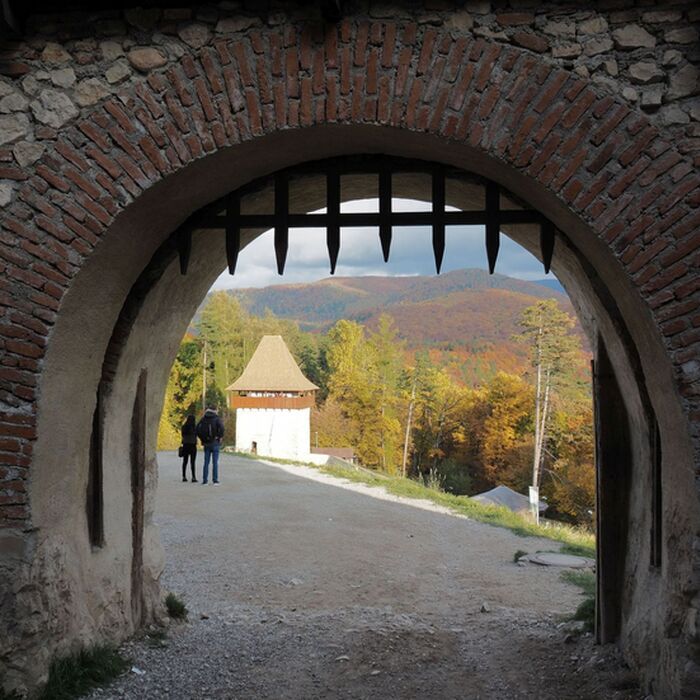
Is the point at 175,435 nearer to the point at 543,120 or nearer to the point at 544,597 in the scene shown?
the point at 544,597

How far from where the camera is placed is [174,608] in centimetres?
622

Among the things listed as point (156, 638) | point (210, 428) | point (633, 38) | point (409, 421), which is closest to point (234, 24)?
point (633, 38)

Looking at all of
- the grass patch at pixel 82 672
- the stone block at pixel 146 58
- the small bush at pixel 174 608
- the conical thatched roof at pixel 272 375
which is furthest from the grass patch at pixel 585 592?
the conical thatched roof at pixel 272 375

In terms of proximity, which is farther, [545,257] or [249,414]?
[249,414]

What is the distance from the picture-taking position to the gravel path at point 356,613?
4957mm

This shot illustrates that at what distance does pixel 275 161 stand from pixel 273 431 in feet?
81.4

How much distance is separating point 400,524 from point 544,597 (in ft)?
14.9

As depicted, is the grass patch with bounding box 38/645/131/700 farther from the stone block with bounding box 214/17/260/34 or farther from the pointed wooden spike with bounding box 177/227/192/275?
the stone block with bounding box 214/17/260/34

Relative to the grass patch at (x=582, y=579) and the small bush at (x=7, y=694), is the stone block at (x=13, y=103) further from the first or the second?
the grass patch at (x=582, y=579)

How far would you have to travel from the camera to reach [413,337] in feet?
301

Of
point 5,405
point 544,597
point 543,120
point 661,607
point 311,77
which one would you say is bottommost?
point 544,597

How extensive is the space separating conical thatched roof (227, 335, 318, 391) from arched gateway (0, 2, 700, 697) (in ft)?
80.8

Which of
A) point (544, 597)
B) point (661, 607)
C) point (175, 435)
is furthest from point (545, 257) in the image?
point (175, 435)

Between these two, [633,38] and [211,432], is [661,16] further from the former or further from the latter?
[211,432]
